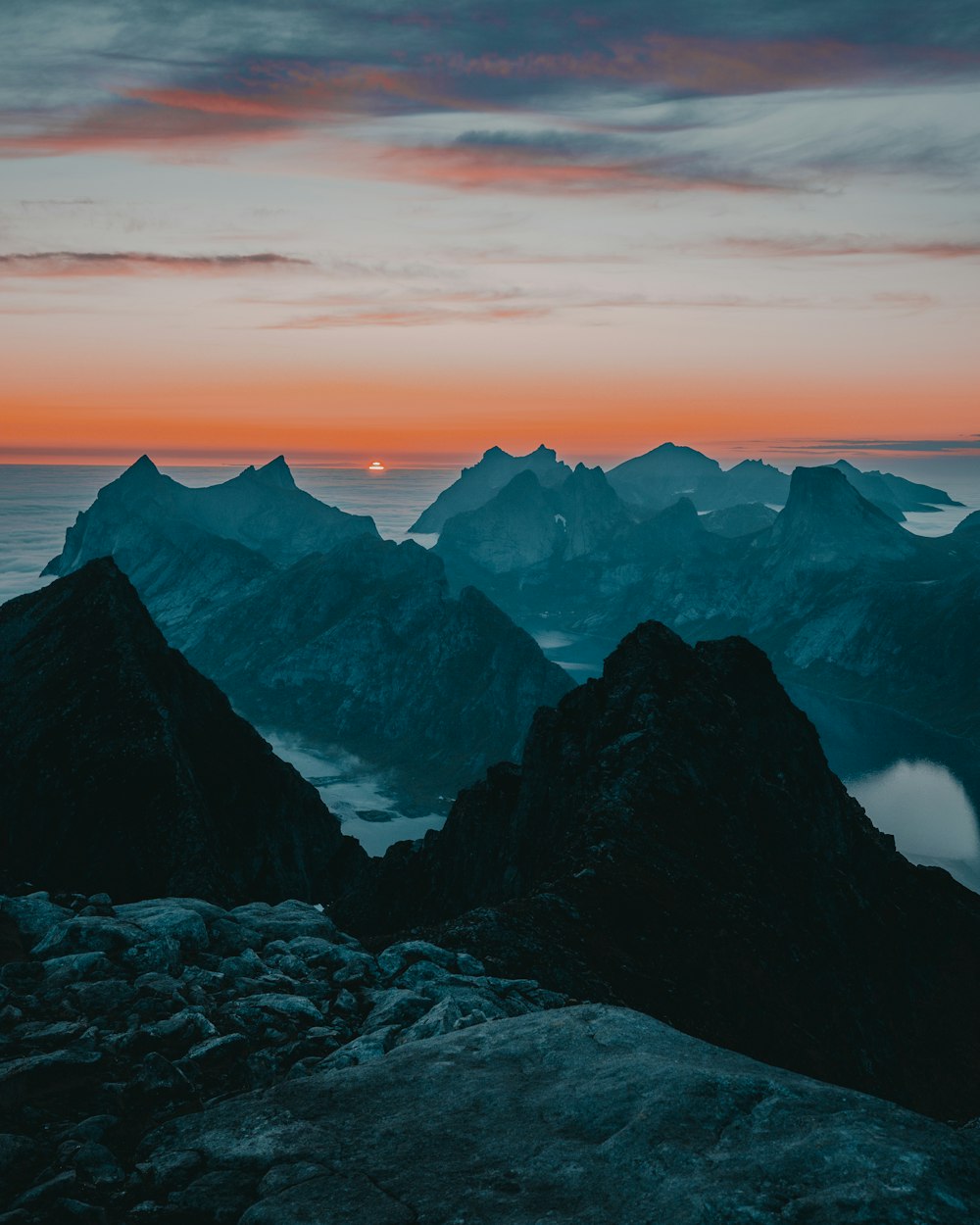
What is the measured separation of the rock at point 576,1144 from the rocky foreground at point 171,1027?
52 cm

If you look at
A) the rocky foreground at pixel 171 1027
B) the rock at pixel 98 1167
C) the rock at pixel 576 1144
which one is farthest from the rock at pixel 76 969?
the rock at pixel 98 1167

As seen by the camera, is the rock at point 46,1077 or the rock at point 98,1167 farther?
the rock at point 46,1077

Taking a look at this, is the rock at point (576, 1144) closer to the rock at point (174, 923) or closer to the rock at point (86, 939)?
the rock at point (86, 939)

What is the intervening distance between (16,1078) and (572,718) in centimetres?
7200

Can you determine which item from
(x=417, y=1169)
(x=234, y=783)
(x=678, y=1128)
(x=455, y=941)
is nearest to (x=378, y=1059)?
(x=417, y=1169)

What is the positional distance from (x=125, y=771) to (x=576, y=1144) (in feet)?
268

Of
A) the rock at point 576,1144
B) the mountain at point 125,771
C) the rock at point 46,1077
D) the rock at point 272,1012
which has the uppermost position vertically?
the rock at point 576,1144

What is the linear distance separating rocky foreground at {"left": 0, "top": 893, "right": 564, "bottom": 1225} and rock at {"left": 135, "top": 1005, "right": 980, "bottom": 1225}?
0.52 m

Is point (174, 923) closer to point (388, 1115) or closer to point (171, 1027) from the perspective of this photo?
point (171, 1027)

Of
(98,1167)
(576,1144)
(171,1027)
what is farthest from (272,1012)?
(576,1144)

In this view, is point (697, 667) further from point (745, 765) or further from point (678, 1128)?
point (678, 1128)

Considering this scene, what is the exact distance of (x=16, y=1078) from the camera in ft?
72.2

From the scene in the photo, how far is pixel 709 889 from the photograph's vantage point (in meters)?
65.8

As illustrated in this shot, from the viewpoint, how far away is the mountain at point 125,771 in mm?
88625
